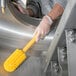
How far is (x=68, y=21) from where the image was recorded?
89cm

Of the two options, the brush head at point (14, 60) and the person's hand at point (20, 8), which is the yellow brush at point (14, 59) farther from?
the person's hand at point (20, 8)

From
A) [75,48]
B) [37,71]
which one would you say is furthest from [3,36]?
[75,48]

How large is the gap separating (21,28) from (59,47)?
0.39 meters

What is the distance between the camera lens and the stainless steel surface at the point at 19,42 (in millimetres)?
1435

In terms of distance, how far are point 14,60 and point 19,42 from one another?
0.53 feet

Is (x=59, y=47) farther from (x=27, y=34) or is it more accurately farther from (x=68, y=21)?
(x=27, y=34)

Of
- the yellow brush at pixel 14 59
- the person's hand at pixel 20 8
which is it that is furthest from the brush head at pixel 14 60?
the person's hand at pixel 20 8

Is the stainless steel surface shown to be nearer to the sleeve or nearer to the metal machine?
the metal machine

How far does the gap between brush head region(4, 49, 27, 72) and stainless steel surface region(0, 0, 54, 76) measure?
0.15 feet

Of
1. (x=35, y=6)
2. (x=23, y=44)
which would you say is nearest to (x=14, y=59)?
(x=23, y=44)

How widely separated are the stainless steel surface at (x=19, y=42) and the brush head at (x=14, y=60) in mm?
44

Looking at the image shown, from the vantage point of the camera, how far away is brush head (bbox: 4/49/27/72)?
1.37 m

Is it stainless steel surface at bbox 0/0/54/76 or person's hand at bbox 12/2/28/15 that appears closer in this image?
stainless steel surface at bbox 0/0/54/76

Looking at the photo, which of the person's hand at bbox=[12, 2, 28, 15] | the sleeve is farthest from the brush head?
the sleeve
